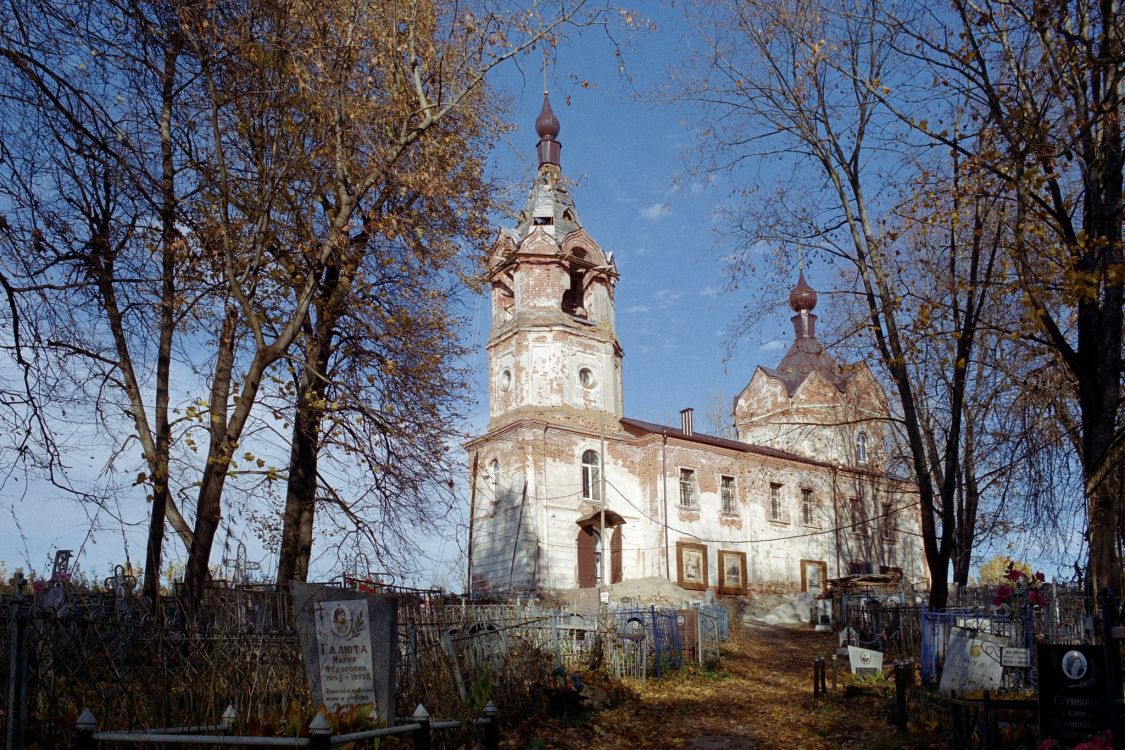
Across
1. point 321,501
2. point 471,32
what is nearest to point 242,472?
point 321,501

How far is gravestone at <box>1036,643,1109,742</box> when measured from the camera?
7.78 meters

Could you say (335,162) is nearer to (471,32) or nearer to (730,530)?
(471,32)

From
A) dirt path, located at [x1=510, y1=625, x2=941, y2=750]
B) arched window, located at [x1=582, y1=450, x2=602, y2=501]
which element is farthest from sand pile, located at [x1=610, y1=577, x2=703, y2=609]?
arched window, located at [x1=582, y1=450, x2=602, y2=501]

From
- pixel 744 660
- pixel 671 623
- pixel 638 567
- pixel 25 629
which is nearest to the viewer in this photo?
pixel 25 629

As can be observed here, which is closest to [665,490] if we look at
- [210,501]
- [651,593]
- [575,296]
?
[575,296]

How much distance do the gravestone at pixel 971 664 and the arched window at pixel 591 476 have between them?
2436 centimetres

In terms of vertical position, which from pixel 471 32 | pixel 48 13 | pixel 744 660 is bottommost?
pixel 744 660

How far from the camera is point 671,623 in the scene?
65.0ft

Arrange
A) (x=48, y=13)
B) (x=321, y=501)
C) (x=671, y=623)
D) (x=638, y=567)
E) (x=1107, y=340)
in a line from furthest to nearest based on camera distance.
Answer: (x=638, y=567), (x=671, y=623), (x=321, y=501), (x=1107, y=340), (x=48, y=13)

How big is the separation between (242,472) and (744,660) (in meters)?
15.7

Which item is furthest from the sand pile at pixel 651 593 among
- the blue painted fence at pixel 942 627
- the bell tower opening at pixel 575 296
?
the bell tower opening at pixel 575 296

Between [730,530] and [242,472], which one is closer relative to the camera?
[242,472]

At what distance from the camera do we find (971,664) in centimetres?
1111

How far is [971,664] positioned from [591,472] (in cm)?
2503
